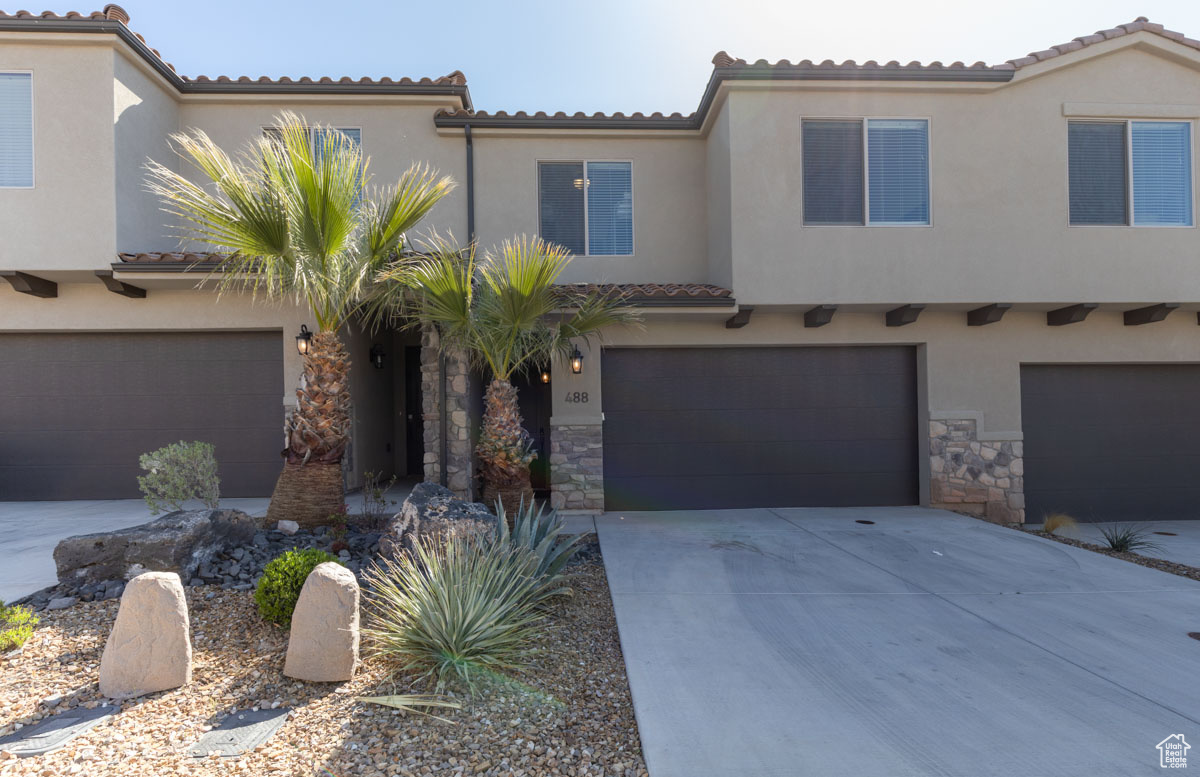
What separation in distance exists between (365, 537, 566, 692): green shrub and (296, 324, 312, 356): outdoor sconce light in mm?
5100

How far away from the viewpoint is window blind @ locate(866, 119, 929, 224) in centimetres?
860

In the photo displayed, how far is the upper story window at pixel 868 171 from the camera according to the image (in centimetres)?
859

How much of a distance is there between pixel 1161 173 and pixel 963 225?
3.08m

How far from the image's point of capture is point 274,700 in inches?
136

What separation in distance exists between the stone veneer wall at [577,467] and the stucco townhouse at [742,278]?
0.04 meters

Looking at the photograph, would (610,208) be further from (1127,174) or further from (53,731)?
(53,731)

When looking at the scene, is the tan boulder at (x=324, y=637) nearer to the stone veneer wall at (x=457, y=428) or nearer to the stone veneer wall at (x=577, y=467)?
the stone veneer wall at (x=457, y=428)

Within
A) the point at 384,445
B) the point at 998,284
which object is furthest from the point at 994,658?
the point at 384,445

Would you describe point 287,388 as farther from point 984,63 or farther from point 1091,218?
point 1091,218

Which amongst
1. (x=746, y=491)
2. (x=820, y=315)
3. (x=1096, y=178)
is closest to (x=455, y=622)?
(x=746, y=491)

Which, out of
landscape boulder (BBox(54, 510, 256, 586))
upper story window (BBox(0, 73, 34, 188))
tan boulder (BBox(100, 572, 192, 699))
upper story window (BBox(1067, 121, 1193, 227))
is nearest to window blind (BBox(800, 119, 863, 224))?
upper story window (BBox(1067, 121, 1193, 227))

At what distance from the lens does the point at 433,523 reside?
511cm

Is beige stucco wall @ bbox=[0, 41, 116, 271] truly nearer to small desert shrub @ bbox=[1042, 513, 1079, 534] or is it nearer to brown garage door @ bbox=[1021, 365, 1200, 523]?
small desert shrub @ bbox=[1042, 513, 1079, 534]

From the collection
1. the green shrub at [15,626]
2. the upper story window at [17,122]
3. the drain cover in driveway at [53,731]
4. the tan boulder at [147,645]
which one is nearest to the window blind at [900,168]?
the tan boulder at [147,645]
